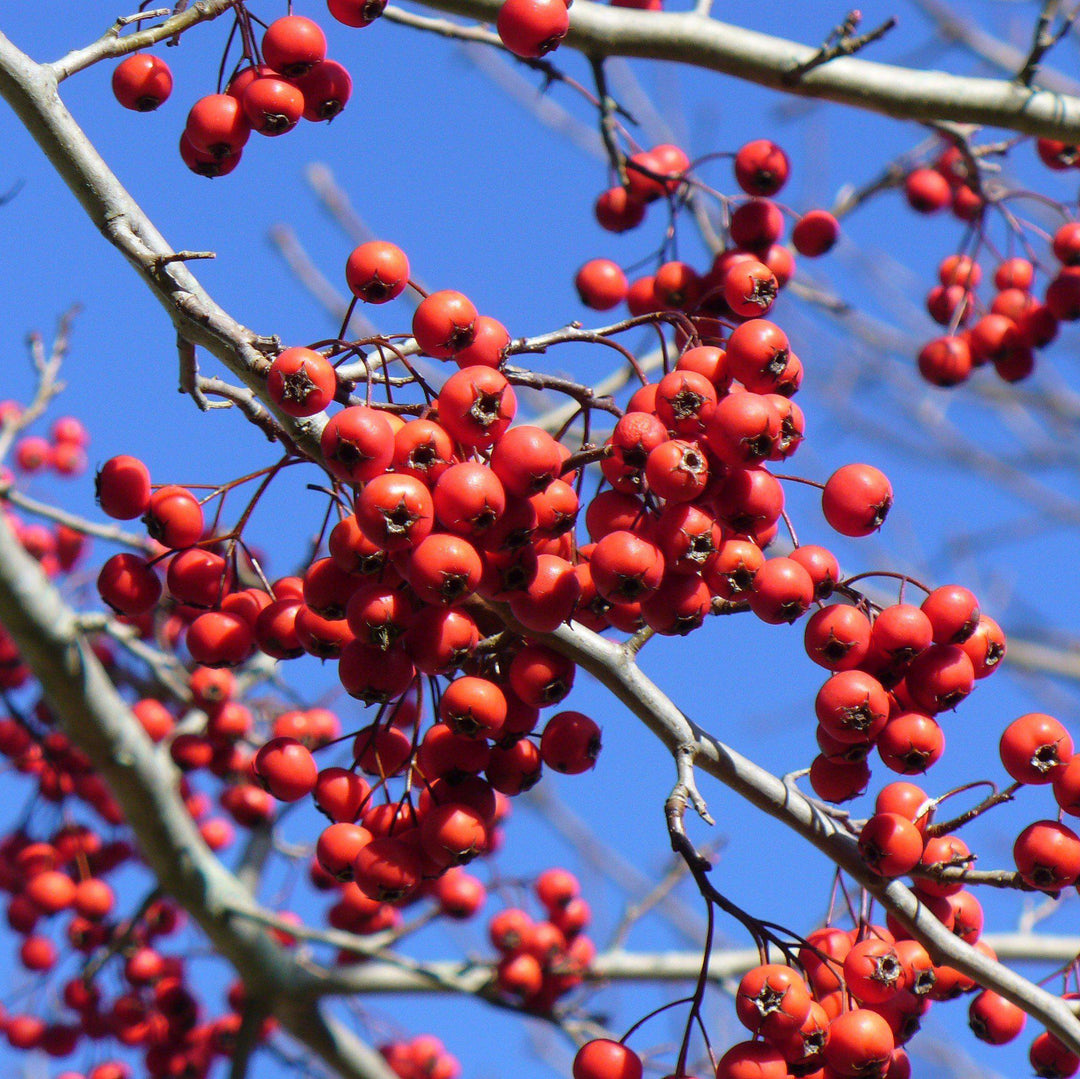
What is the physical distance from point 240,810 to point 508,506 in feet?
11.4

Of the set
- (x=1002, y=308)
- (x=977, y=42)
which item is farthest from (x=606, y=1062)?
(x=977, y=42)

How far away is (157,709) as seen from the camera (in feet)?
Answer: 17.2

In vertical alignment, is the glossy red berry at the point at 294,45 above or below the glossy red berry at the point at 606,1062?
above

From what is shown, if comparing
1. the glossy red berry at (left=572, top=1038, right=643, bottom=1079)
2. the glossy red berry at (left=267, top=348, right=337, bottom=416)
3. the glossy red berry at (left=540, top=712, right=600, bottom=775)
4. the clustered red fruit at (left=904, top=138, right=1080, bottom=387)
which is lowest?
the glossy red berry at (left=572, top=1038, right=643, bottom=1079)

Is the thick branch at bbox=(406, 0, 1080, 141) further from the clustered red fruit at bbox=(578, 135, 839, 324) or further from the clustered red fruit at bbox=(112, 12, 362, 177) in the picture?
the clustered red fruit at bbox=(112, 12, 362, 177)

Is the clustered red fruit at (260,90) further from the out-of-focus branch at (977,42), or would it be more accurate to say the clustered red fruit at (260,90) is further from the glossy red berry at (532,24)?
the out-of-focus branch at (977,42)

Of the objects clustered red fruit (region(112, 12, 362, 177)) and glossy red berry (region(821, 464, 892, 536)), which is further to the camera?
clustered red fruit (region(112, 12, 362, 177))

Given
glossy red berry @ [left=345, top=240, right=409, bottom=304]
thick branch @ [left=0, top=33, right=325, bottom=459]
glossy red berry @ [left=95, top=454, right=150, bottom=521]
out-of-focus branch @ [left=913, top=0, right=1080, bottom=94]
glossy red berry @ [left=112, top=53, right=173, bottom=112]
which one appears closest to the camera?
thick branch @ [left=0, top=33, right=325, bottom=459]

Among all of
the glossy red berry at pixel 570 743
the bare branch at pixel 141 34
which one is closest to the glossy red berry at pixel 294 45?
the bare branch at pixel 141 34

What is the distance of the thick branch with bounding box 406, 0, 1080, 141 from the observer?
3.66 m

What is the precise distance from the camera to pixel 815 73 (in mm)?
3701

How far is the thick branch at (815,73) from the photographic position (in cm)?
366

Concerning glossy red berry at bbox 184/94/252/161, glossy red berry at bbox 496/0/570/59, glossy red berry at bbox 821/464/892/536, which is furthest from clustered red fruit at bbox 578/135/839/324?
glossy red berry at bbox 184/94/252/161

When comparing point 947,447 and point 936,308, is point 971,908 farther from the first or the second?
point 947,447
